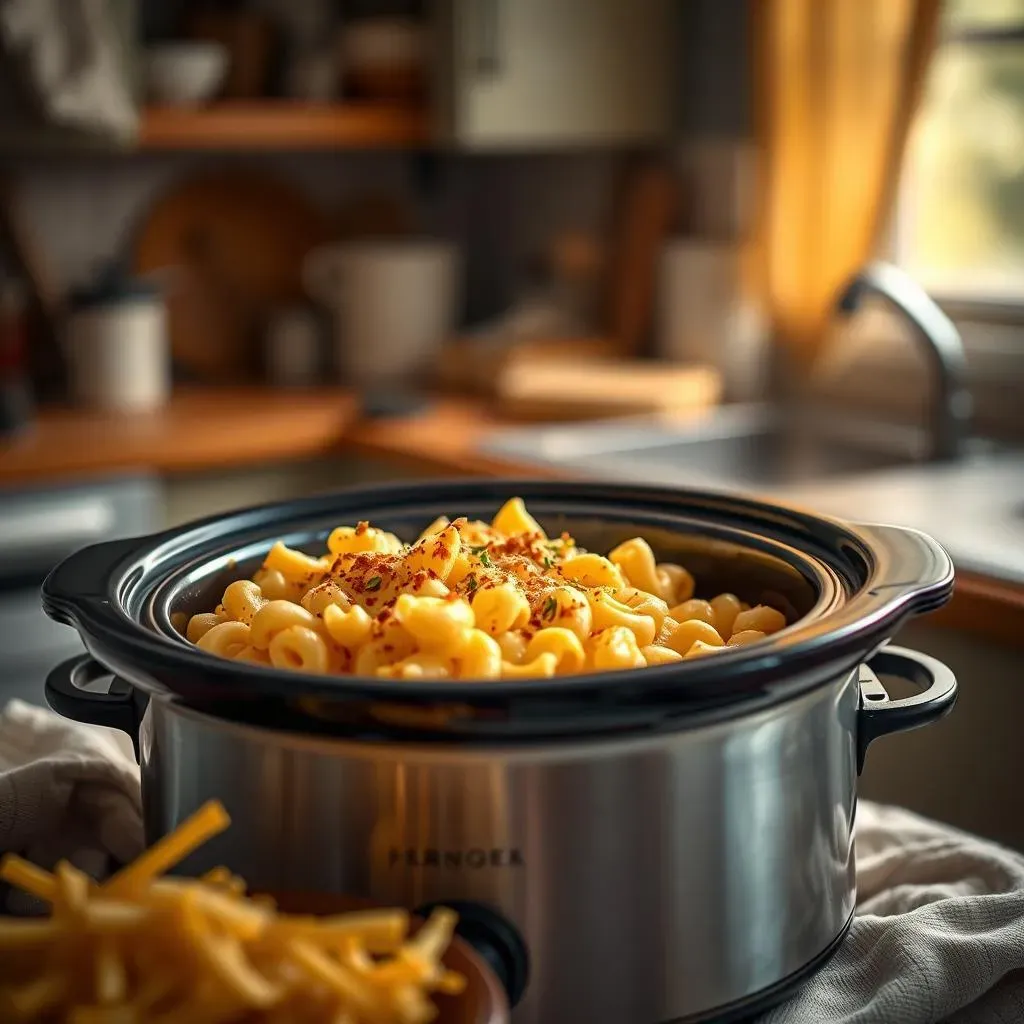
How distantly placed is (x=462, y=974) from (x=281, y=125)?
2170mm

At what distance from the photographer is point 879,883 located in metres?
0.94

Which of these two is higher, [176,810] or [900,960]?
[176,810]

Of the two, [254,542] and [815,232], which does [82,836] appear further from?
[815,232]

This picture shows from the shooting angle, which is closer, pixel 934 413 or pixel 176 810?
pixel 176 810

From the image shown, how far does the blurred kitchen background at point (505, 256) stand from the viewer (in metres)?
2.20

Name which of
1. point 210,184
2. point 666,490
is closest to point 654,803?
point 666,490

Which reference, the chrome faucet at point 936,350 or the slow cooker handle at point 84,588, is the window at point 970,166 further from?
the slow cooker handle at point 84,588

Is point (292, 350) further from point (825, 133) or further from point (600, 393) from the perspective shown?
point (825, 133)

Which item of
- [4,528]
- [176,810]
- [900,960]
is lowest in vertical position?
[4,528]

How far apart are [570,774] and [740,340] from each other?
2031mm

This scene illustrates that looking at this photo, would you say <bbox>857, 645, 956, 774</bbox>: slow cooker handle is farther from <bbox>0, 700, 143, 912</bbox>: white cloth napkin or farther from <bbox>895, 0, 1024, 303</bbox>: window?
<bbox>895, 0, 1024, 303</bbox>: window

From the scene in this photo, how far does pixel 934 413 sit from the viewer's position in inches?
82.0

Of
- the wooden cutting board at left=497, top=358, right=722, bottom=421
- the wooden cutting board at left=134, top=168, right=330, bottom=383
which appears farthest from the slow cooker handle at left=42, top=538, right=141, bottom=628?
the wooden cutting board at left=134, top=168, right=330, bottom=383

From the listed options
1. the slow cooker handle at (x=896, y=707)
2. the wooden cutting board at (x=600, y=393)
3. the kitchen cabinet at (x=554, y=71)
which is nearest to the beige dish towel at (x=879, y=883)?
the slow cooker handle at (x=896, y=707)
